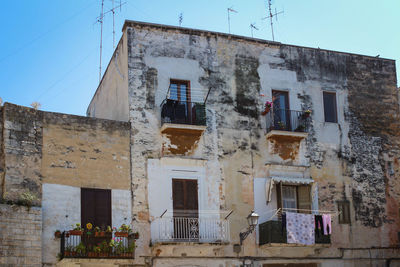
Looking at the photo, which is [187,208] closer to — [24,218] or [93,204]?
[93,204]

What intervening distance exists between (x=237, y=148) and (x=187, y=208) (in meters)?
2.84

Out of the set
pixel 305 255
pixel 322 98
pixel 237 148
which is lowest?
pixel 305 255

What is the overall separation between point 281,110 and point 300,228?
4343mm

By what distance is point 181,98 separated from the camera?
22.6m

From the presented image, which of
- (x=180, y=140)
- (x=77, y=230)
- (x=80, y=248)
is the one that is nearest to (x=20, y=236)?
(x=77, y=230)

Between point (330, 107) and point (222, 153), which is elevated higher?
point (330, 107)

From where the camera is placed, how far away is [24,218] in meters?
18.7

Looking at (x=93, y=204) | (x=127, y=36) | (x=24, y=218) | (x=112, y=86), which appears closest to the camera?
(x=24, y=218)

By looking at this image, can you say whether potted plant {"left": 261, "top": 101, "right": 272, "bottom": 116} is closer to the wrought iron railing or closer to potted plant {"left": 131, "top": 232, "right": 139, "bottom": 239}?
the wrought iron railing

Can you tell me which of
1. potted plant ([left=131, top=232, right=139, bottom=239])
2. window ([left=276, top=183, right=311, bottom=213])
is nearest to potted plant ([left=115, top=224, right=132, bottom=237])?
potted plant ([left=131, top=232, right=139, bottom=239])

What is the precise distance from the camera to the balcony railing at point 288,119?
2333 cm

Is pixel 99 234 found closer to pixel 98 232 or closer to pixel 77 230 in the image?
pixel 98 232

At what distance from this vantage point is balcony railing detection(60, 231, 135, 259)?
19.0m

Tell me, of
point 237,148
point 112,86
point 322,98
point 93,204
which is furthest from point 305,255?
point 112,86
